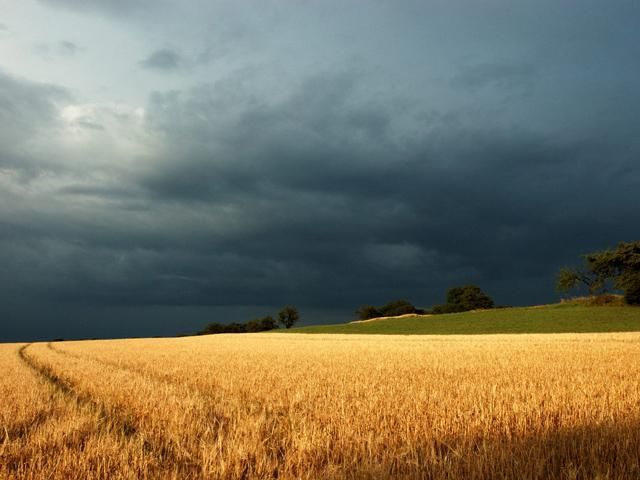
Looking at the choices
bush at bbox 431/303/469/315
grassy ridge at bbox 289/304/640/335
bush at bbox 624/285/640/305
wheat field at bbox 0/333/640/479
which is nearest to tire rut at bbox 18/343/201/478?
wheat field at bbox 0/333/640/479

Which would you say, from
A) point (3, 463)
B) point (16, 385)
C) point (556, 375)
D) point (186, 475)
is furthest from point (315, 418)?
point (16, 385)

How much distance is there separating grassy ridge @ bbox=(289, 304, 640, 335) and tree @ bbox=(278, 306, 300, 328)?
66.8 metres

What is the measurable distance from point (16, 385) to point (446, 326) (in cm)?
5600

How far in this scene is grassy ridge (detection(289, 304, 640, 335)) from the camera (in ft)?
162

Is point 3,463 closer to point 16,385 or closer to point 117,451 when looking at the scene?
point 117,451

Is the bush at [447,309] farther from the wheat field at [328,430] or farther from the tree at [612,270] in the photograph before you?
the wheat field at [328,430]

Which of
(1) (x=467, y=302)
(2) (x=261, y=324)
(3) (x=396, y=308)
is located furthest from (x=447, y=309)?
(2) (x=261, y=324)

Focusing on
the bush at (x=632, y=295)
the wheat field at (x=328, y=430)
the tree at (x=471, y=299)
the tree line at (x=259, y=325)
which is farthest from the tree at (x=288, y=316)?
the wheat field at (x=328, y=430)

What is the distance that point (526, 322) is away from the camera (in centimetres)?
5647

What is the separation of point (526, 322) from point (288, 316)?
87.8 metres

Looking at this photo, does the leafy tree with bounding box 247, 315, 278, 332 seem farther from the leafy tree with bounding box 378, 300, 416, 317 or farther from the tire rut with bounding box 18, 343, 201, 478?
the tire rut with bounding box 18, 343, 201, 478

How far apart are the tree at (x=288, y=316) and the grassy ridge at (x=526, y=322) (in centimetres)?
6680

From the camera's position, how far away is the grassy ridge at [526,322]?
49406mm

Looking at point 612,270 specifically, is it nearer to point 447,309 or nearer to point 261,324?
point 447,309
